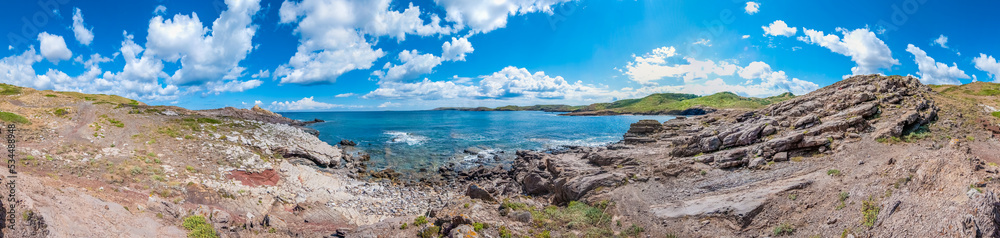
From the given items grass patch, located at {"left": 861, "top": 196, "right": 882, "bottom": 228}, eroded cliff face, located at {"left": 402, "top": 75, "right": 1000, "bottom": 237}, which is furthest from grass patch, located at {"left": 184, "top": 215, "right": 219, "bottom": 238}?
grass patch, located at {"left": 861, "top": 196, "right": 882, "bottom": 228}

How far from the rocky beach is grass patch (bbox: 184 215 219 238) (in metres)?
0.37

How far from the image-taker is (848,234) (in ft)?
37.0

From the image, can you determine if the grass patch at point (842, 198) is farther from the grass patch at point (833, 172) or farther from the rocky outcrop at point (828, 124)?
the rocky outcrop at point (828, 124)

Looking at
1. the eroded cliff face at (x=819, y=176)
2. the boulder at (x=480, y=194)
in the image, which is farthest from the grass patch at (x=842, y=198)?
the boulder at (x=480, y=194)

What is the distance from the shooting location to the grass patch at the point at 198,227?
13258mm

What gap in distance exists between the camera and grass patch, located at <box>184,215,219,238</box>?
13.3m

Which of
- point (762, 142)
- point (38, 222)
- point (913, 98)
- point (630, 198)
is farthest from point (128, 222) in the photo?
point (913, 98)

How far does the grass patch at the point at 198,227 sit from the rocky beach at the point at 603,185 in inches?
14.6

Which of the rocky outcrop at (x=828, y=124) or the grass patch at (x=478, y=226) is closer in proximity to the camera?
the grass patch at (x=478, y=226)

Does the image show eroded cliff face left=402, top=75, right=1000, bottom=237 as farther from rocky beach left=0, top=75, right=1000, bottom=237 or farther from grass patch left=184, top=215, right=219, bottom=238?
grass patch left=184, top=215, right=219, bottom=238

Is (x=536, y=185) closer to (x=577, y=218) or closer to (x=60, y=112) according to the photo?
(x=577, y=218)

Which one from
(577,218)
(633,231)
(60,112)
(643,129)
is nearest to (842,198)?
(633,231)

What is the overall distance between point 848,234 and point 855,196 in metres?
3.06

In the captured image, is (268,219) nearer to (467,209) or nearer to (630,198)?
(467,209)
